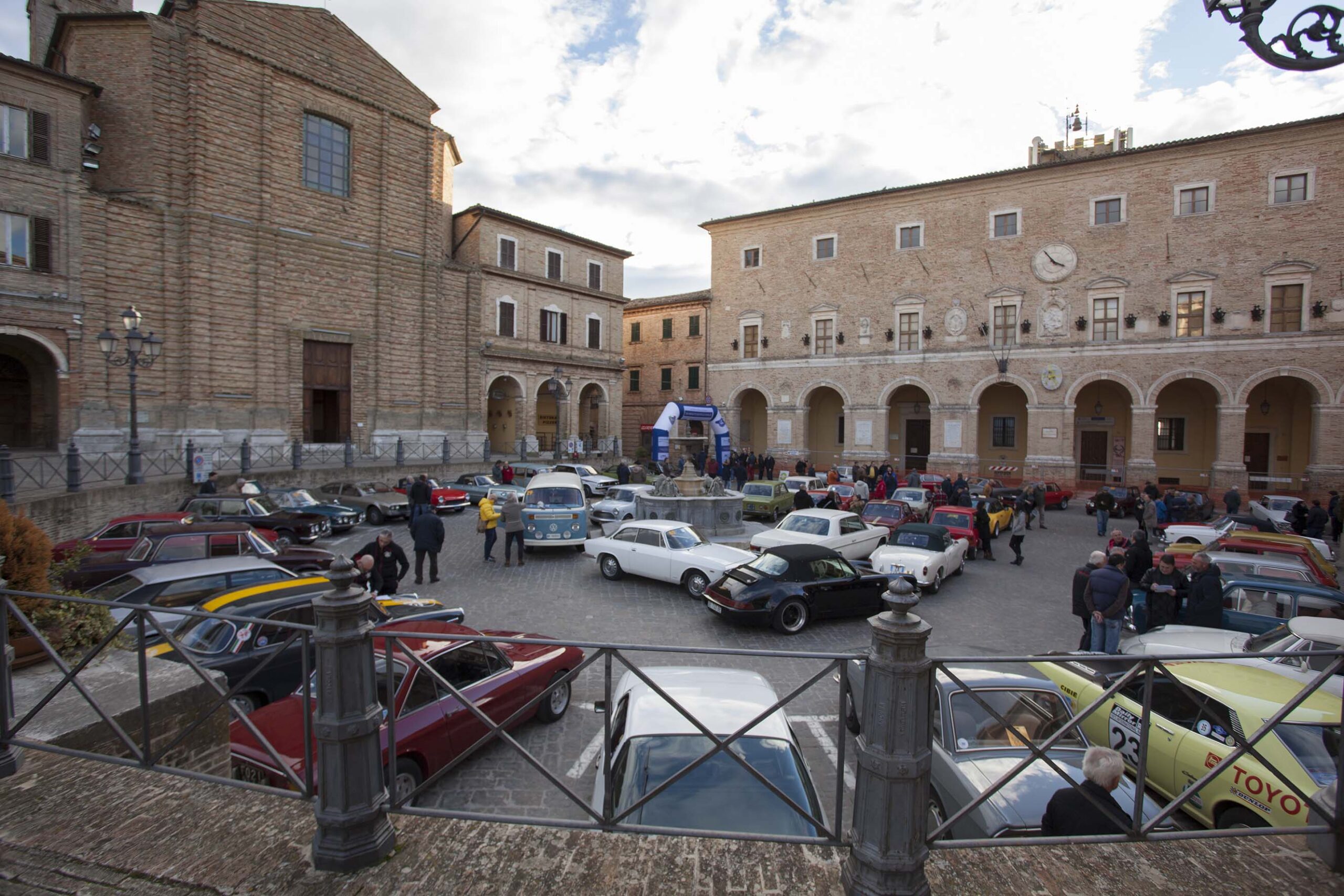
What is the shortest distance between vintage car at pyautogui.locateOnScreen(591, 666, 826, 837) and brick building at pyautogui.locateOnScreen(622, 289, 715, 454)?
111 feet

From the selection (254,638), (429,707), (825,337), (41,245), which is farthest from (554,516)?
(825,337)

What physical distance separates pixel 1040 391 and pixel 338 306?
3245 cm

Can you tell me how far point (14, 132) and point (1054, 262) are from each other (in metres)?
40.5

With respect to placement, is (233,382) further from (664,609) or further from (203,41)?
(664,609)

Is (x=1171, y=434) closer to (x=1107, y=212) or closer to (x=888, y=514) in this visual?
(x=1107, y=212)

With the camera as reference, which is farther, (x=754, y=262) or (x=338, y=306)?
(x=754, y=262)

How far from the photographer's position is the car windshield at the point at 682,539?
12016mm

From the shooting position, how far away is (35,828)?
9.50 ft

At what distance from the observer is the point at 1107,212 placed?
93.7ft

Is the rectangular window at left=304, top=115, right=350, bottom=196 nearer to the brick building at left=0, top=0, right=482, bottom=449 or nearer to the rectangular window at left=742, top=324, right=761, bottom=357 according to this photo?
the brick building at left=0, top=0, right=482, bottom=449

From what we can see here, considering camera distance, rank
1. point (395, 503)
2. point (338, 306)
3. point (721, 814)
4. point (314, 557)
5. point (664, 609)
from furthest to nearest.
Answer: point (338, 306) < point (395, 503) < point (314, 557) < point (664, 609) < point (721, 814)

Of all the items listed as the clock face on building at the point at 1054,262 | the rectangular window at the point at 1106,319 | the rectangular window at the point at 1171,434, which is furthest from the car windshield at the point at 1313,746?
the rectangular window at the point at 1171,434

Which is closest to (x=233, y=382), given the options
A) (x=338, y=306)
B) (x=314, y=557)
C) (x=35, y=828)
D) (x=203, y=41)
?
(x=338, y=306)

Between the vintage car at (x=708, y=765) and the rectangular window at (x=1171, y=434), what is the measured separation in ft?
111
